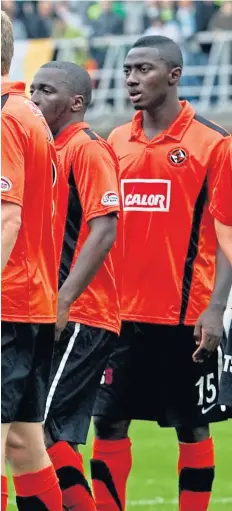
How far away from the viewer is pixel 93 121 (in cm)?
2033

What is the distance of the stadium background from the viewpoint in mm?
19484

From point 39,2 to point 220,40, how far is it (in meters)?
3.01

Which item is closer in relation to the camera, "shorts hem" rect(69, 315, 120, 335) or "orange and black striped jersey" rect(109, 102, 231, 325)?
"shorts hem" rect(69, 315, 120, 335)

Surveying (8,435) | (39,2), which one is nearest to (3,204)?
(8,435)

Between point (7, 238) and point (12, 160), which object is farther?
point (12, 160)

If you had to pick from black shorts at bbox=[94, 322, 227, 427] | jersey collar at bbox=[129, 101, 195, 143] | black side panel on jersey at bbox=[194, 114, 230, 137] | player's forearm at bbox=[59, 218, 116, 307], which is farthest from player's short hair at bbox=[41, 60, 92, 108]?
black shorts at bbox=[94, 322, 227, 427]

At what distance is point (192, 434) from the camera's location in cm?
675

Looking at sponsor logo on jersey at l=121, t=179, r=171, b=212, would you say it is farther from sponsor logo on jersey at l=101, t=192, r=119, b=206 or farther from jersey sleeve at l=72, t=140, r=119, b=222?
sponsor logo on jersey at l=101, t=192, r=119, b=206

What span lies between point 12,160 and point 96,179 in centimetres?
114

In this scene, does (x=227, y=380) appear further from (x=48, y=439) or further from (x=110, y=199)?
(x=110, y=199)

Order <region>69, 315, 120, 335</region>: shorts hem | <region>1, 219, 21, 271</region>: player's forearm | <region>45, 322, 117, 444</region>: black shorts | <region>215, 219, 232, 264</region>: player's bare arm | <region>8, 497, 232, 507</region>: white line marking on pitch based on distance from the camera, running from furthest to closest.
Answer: <region>8, 497, 232, 507</region>: white line marking on pitch
<region>69, 315, 120, 335</region>: shorts hem
<region>45, 322, 117, 444</region>: black shorts
<region>215, 219, 232, 264</region>: player's bare arm
<region>1, 219, 21, 271</region>: player's forearm

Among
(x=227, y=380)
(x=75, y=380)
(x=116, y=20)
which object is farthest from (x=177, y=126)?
(x=116, y=20)

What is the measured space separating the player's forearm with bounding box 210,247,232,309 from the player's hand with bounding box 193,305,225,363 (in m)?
0.03

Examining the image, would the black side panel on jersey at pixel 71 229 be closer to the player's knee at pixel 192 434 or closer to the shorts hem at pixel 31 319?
the shorts hem at pixel 31 319
